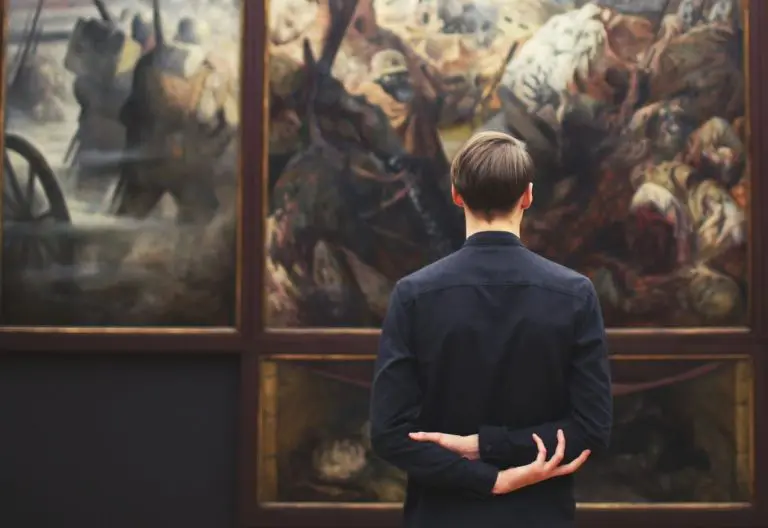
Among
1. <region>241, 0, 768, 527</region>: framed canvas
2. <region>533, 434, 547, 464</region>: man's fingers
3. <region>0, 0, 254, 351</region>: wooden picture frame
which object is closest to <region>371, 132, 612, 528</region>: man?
<region>533, 434, 547, 464</region>: man's fingers

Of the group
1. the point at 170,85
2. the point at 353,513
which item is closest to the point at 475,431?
the point at 353,513

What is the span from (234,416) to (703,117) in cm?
259

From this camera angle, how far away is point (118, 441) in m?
4.59

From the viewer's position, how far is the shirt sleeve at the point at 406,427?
7.45 feet

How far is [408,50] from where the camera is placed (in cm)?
456

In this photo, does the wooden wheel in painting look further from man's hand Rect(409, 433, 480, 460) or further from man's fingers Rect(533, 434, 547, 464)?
man's fingers Rect(533, 434, 547, 464)

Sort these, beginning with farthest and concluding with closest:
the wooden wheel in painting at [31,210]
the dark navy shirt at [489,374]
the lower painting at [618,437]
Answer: the wooden wheel in painting at [31,210] → the lower painting at [618,437] → the dark navy shirt at [489,374]

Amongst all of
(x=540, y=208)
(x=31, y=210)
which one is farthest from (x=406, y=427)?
(x=31, y=210)

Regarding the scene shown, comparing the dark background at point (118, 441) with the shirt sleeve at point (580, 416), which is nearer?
the shirt sleeve at point (580, 416)

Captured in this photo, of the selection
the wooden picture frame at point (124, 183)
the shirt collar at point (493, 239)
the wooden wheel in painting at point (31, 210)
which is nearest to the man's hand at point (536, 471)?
the shirt collar at point (493, 239)

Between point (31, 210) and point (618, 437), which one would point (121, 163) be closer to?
point (31, 210)

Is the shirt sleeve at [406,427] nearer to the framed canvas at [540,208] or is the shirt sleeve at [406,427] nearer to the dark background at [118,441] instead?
the framed canvas at [540,208]

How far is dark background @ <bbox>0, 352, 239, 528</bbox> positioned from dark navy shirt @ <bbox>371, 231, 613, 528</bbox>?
2.38m

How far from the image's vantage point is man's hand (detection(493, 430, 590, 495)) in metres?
2.27
